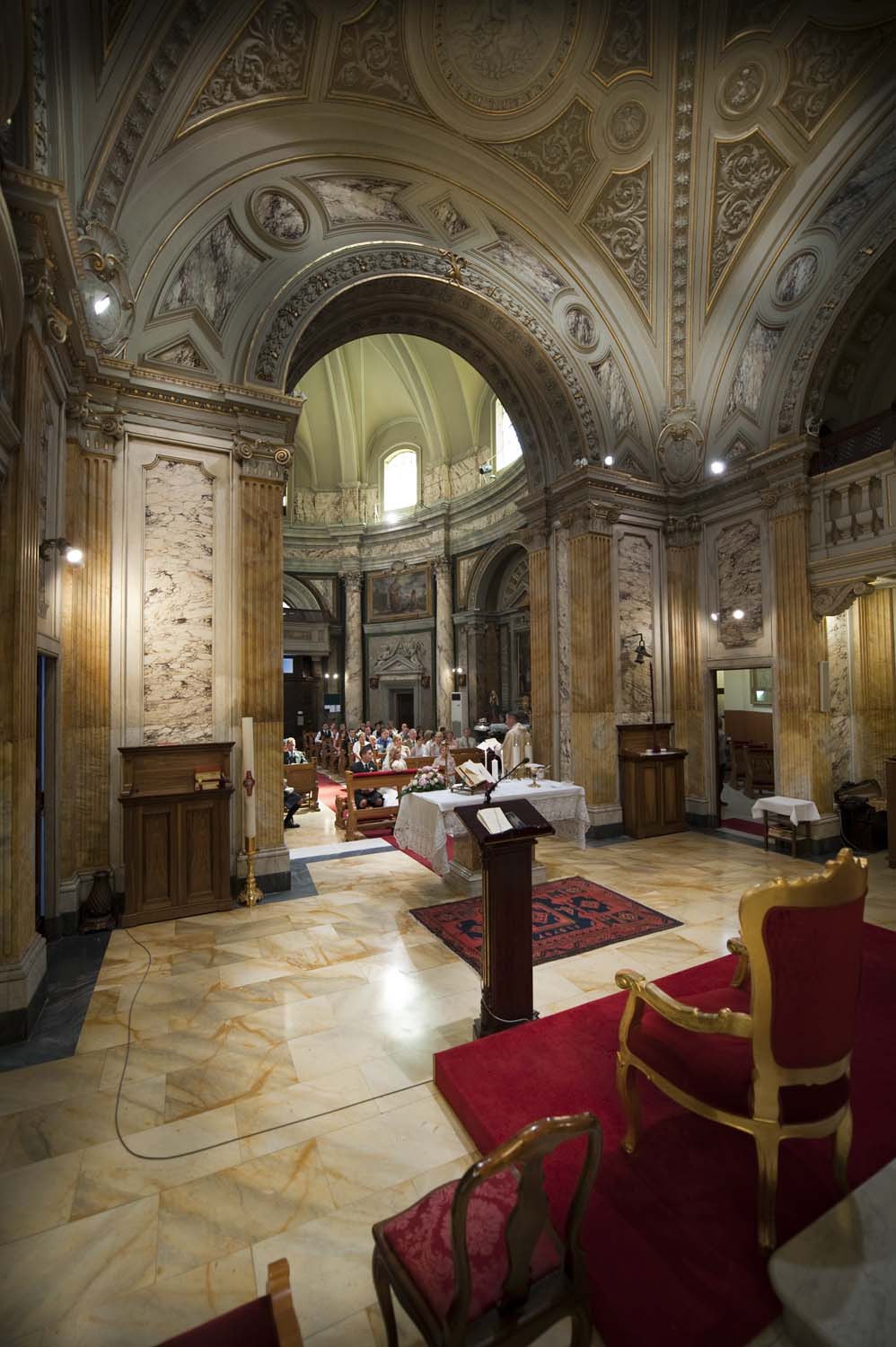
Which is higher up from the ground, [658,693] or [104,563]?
[104,563]

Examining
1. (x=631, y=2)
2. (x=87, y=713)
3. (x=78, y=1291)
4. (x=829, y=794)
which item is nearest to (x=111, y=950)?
(x=87, y=713)

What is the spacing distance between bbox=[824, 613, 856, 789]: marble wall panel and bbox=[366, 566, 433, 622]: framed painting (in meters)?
12.5

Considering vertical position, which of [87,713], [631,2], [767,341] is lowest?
[87,713]

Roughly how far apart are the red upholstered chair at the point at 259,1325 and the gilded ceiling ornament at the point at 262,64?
9.12m

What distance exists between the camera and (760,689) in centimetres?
1533

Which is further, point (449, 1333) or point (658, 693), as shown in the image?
point (658, 693)

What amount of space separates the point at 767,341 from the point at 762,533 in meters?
3.04

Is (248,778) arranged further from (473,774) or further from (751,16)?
(751,16)

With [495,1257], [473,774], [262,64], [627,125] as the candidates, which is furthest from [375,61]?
[495,1257]

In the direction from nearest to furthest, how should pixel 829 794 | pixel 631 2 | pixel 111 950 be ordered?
pixel 111 950, pixel 631 2, pixel 829 794

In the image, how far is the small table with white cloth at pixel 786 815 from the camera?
323 inches

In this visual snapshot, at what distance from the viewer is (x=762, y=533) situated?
9430 millimetres

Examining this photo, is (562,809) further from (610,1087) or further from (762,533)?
(762,533)

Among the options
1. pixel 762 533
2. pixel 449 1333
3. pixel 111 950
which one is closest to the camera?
pixel 449 1333
